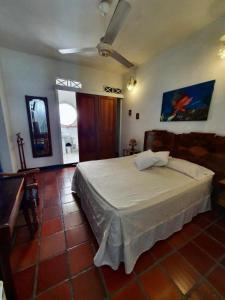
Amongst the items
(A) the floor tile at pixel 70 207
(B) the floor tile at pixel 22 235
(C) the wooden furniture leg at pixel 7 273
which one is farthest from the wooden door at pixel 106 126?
(C) the wooden furniture leg at pixel 7 273

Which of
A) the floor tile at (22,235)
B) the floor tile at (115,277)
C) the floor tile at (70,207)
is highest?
the floor tile at (115,277)

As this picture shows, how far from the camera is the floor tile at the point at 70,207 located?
77.6 inches

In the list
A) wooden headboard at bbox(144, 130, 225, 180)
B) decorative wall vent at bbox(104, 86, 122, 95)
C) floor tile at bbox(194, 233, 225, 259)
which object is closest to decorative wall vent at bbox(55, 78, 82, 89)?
decorative wall vent at bbox(104, 86, 122, 95)

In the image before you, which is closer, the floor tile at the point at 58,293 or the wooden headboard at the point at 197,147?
the floor tile at the point at 58,293

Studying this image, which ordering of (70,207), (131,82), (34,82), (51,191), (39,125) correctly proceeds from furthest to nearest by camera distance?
(131,82)
(39,125)
(34,82)
(51,191)
(70,207)

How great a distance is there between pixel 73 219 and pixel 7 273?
1.00m

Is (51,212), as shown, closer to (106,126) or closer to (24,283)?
(24,283)

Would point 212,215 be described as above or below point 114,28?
below

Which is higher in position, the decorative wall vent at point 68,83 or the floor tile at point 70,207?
the decorative wall vent at point 68,83

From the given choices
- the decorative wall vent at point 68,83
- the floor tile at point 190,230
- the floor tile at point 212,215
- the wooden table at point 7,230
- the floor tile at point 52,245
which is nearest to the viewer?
the wooden table at point 7,230

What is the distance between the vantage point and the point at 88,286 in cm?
106

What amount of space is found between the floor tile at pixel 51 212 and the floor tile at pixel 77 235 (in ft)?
1.35

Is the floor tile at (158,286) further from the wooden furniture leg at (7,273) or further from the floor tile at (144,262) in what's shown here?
the wooden furniture leg at (7,273)

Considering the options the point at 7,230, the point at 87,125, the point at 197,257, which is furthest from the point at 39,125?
the point at 197,257
